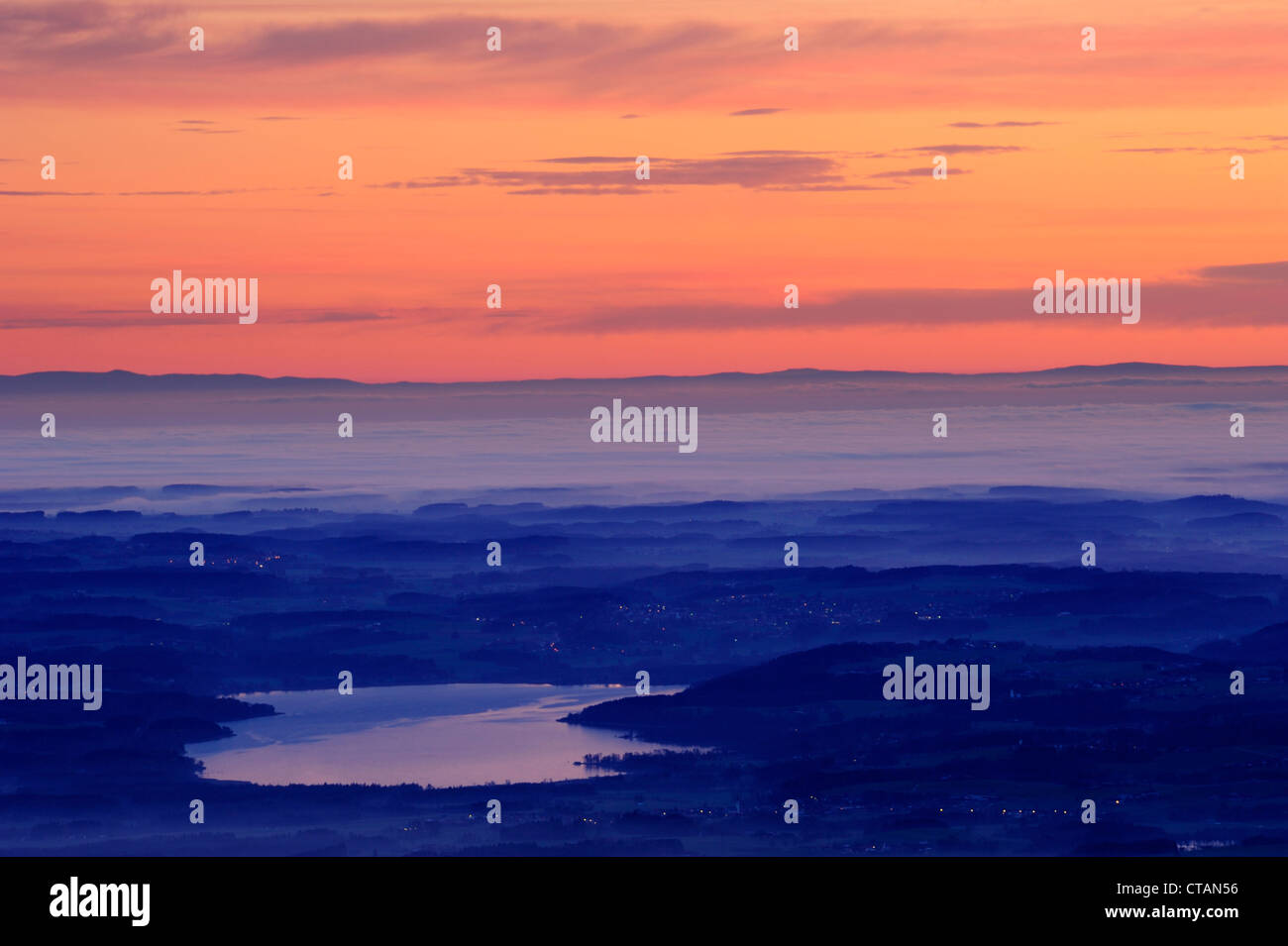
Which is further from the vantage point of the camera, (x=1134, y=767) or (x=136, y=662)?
A: (x=136, y=662)

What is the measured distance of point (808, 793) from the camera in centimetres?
13188

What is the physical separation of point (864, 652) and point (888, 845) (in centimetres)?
8005

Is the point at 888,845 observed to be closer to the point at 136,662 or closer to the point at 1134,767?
the point at 1134,767

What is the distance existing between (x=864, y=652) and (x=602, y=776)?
231 ft

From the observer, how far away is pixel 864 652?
19112 centimetres

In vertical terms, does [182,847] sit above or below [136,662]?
below

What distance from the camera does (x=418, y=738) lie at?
484ft

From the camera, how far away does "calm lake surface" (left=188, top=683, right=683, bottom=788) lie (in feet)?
413

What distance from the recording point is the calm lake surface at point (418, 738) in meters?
126

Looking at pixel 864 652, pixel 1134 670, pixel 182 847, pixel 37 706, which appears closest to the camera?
pixel 182 847
